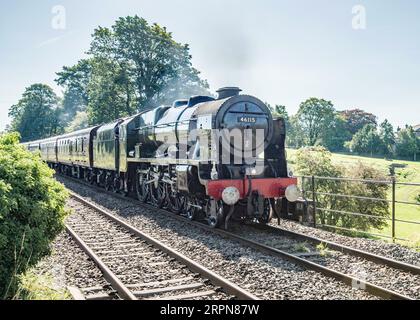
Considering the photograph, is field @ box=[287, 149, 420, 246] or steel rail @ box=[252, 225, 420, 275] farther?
field @ box=[287, 149, 420, 246]

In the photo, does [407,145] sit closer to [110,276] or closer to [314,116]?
[314,116]

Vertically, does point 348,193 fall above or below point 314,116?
below

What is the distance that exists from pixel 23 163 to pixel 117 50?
3811 centimetres

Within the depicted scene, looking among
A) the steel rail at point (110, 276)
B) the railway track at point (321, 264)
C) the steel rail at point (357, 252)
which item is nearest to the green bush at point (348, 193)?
the steel rail at point (357, 252)

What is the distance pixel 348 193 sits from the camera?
84.0ft

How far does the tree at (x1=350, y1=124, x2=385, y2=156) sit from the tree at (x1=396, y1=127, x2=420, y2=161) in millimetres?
3824

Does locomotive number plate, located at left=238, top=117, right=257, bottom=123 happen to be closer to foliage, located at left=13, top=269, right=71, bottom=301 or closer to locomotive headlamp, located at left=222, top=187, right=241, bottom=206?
locomotive headlamp, located at left=222, top=187, right=241, bottom=206

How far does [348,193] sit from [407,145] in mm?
65472

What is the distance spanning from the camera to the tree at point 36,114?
235ft

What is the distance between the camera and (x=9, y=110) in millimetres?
80375

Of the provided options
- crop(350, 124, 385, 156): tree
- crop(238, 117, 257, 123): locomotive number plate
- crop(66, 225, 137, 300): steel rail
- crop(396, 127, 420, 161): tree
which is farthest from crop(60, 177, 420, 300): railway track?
crop(396, 127, 420, 161): tree

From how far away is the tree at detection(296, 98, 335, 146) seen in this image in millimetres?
72688

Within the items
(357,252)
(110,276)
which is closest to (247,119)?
(357,252)

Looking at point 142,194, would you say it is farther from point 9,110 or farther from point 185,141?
point 9,110
